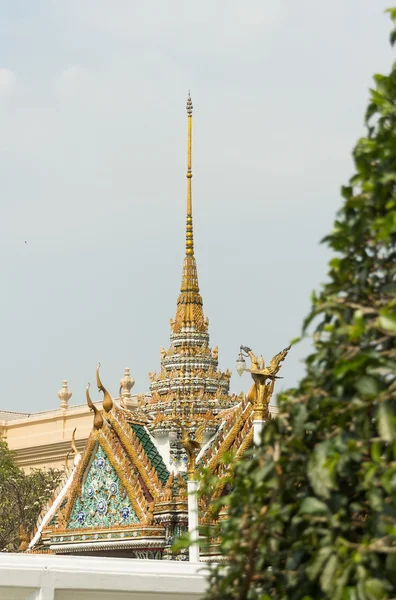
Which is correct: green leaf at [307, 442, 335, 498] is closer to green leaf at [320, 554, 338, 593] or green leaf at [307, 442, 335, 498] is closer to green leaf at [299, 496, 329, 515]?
green leaf at [299, 496, 329, 515]

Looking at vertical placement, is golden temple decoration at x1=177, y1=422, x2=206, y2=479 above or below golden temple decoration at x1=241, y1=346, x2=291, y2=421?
below

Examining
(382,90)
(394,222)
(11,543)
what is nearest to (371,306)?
(394,222)

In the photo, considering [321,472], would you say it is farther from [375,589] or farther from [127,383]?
[127,383]

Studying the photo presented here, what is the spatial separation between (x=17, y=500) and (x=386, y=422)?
1077 inches

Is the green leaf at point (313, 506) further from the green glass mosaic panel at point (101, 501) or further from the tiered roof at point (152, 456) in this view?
the green glass mosaic panel at point (101, 501)

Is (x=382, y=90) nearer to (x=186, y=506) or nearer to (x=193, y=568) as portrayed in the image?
(x=193, y=568)

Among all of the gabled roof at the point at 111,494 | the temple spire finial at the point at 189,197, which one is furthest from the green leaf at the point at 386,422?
the temple spire finial at the point at 189,197

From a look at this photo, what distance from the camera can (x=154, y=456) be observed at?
628 inches

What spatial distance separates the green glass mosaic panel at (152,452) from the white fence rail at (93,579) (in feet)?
23.1

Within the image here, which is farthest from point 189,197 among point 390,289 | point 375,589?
point 375,589

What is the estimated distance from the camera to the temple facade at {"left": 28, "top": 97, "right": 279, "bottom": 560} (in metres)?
15.0

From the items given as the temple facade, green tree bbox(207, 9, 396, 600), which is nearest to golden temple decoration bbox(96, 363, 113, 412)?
the temple facade

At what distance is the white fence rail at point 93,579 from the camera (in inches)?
301

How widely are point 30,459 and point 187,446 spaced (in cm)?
2768
